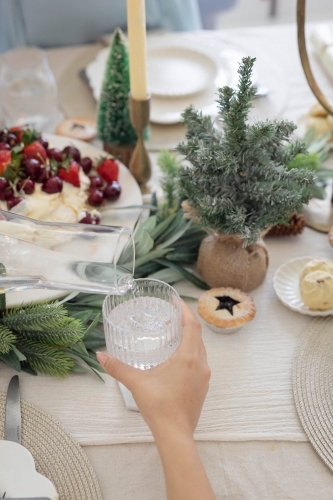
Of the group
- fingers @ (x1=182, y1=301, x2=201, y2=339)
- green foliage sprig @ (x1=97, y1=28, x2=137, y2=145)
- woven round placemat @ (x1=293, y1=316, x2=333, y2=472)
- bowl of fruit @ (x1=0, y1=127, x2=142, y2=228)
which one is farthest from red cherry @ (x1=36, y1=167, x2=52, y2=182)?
woven round placemat @ (x1=293, y1=316, x2=333, y2=472)

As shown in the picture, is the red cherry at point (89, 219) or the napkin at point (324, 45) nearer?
the red cherry at point (89, 219)

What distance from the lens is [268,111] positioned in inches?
52.6

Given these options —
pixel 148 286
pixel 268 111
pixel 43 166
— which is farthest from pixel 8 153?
pixel 268 111

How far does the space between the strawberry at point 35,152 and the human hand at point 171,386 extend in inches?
18.8

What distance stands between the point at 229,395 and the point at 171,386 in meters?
0.15

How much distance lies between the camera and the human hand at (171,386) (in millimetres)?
708

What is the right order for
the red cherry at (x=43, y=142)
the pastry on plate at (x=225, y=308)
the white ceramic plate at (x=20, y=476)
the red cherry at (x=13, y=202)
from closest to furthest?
1. the white ceramic plate at (x=20, y=476)
2. the pastry on plate at (x=225, y=308)
3. the red cherry at (x=13, y=202)
4. the red cherry at (x=43, y=142)

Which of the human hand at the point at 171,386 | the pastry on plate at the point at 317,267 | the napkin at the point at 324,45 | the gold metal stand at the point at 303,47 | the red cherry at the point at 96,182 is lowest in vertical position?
the pastry on plate at the point at 317,267

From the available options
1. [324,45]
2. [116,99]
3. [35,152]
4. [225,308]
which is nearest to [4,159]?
[35,152]

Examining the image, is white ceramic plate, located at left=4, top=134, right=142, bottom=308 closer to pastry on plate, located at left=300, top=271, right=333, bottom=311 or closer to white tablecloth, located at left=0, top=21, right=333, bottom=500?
white tablecloth, located at left=0, top=21, right=333, bottom=500

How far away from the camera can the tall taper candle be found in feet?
3.30

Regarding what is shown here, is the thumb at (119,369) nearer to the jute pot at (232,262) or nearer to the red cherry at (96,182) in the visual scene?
the jute pot at (232,262)

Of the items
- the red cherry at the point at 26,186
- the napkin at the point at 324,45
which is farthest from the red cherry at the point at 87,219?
the napkin at the point at 324,45

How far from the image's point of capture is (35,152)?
1083 mm
